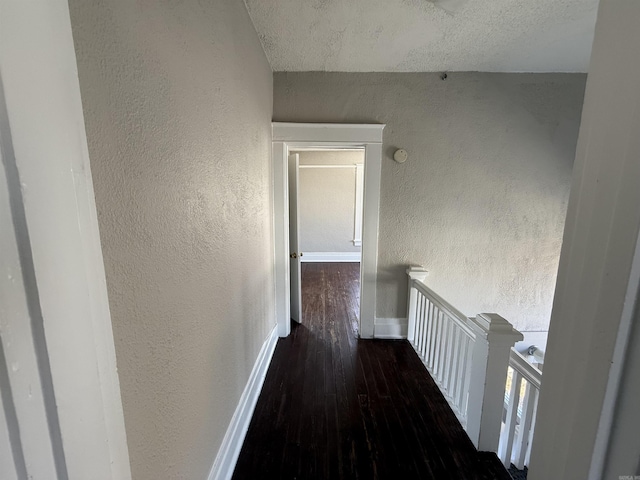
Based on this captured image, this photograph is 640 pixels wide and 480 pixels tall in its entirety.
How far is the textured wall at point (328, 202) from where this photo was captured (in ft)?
18.2

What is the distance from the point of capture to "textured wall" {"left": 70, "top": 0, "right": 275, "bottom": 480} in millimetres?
563

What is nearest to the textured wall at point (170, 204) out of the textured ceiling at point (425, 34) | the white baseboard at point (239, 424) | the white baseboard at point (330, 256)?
the white baseboard at point (239, 424)

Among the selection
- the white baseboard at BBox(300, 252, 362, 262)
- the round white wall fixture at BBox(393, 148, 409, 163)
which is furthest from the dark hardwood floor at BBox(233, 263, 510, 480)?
the white baseboard at BBox(300, 252, 362, 262)

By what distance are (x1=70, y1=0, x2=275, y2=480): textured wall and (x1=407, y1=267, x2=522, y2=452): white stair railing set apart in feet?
4.38

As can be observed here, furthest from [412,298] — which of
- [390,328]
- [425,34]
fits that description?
[425,34]

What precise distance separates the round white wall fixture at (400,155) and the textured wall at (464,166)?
0.05 m

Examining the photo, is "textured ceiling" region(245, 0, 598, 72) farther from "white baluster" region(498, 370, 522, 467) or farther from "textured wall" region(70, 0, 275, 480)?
"white baluster" region(498, 370, 522, 467)

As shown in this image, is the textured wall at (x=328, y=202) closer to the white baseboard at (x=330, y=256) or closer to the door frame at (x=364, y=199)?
the white baseboard at (x=330, y=256)

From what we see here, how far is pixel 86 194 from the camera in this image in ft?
1.29

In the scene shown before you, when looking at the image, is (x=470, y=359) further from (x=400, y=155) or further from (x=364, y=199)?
(x=400, y=155)

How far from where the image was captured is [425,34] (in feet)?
5.91

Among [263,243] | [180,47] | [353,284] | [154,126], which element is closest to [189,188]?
[154,126]

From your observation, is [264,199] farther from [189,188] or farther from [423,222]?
[423,222]

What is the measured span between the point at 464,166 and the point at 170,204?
2444 mm
